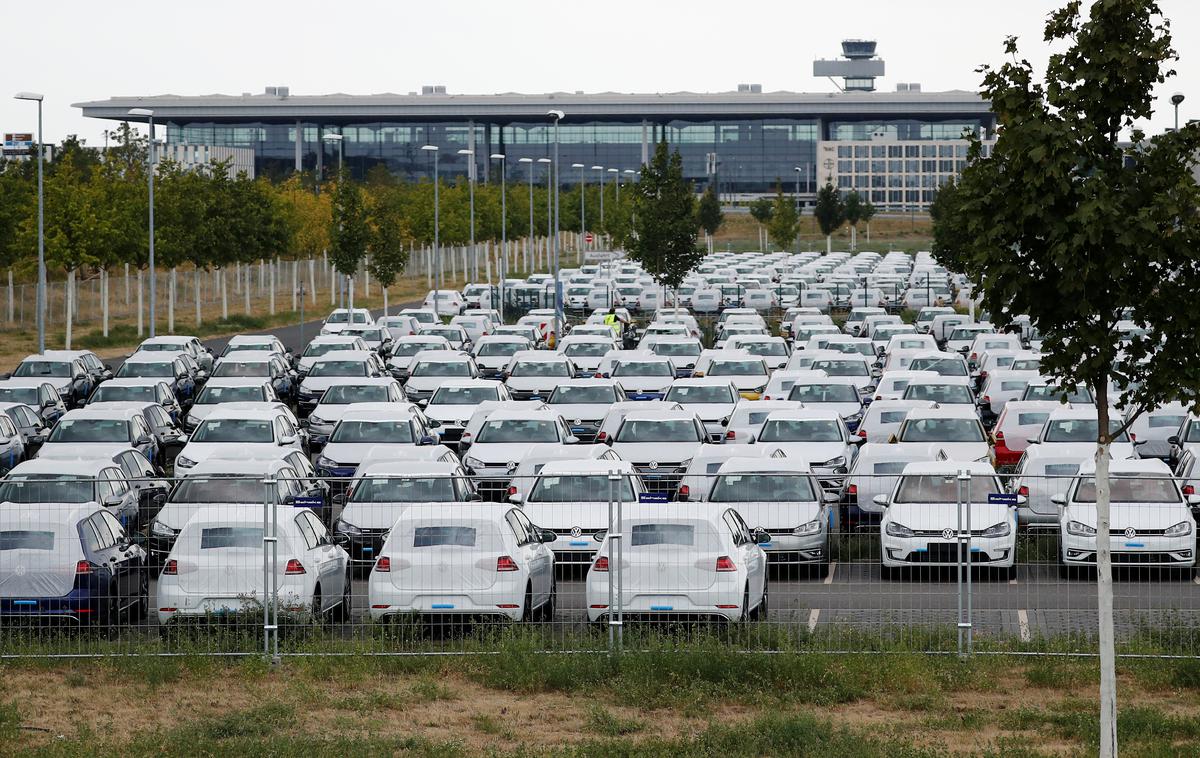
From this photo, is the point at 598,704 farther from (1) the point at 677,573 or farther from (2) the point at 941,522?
(2) the point at 941,522

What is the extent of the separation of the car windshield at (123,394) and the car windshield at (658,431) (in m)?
11.1

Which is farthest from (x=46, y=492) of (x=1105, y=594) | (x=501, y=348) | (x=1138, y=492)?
(x=501, y=348)

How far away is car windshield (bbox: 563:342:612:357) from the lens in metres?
46.8

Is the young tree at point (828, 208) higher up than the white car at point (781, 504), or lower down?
higher up

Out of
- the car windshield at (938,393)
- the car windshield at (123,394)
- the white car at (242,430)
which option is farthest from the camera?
the car windshield at (123,394)

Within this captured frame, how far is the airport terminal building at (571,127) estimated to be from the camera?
517 feet

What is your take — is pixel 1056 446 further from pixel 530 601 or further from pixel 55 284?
pixel 55 284

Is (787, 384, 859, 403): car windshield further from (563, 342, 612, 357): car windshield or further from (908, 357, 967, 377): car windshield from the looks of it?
(563, 342, 612, 357): car windshield

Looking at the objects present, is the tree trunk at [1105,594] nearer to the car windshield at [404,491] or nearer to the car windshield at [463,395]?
the car windshield at [404,491]

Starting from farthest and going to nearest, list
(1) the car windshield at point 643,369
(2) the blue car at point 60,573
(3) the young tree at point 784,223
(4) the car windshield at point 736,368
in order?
(3) the young tree at point 784,223
(1) the car windshield at point 643,369
(4) the car windshield at point 736,368
(2) the blue car at point 60,573

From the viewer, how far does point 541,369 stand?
41.2 m

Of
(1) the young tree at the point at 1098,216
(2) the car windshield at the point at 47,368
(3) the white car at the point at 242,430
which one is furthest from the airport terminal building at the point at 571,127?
(1) the young tree at the point at 1098,216

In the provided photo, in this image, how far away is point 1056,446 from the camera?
2581cm

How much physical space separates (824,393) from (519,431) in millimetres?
7781
